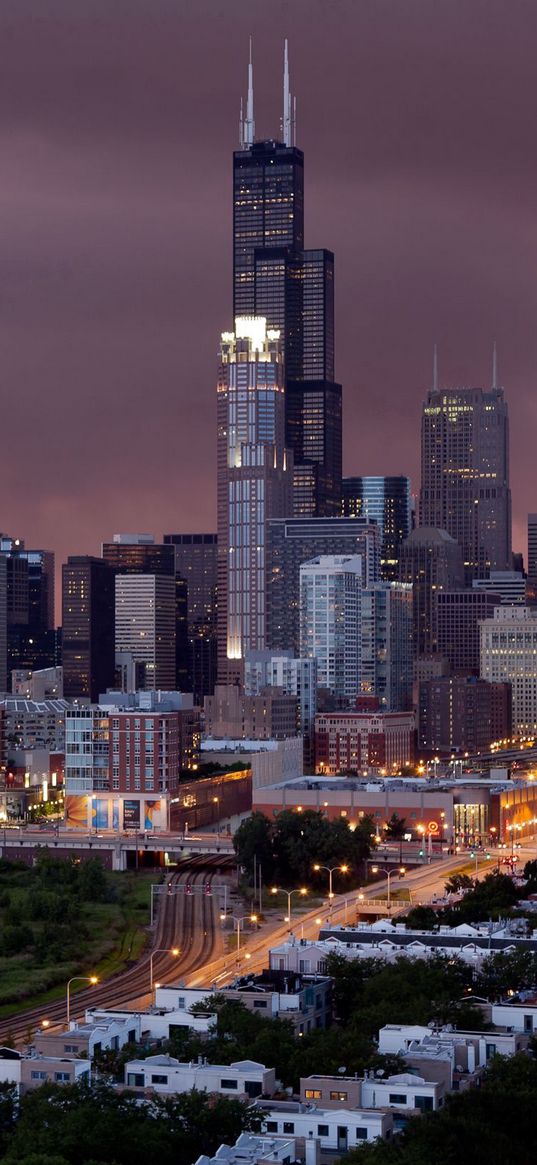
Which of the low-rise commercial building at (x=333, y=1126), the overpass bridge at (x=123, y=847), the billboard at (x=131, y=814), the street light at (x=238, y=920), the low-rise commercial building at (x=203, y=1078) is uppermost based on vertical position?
the billboard at (x=131, y=814)

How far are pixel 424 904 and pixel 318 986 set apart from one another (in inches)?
1342

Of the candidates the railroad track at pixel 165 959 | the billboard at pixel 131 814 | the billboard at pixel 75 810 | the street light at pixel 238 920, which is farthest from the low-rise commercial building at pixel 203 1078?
the billboard at pixel 75 810

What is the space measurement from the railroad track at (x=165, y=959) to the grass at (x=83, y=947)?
1020 millimetres

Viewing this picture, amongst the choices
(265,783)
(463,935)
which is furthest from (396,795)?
(463,935)

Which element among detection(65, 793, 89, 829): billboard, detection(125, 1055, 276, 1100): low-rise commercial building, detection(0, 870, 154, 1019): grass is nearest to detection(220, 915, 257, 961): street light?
detection(0, 870, 154, 1019): grass

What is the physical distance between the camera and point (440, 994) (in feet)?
255

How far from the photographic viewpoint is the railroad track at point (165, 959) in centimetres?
8856

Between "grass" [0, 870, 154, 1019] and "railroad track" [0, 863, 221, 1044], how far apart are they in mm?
1020

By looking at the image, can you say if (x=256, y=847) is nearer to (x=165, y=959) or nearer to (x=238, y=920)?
(x=238, y=920)

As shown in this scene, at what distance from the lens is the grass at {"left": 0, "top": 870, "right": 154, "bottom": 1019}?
96875mm

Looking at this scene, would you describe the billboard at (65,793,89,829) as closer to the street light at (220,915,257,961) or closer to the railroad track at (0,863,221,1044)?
the railroad track at (0,863,221,1044)

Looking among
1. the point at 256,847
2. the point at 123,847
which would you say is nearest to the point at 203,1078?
the point at 256,847

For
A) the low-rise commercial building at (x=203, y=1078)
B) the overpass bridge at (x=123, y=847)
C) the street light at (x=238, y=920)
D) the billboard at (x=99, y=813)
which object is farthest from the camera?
the billboard at (x=99, y=813)

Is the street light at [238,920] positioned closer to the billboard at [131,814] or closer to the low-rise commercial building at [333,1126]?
the low-rise commercial building at [333,1126]
